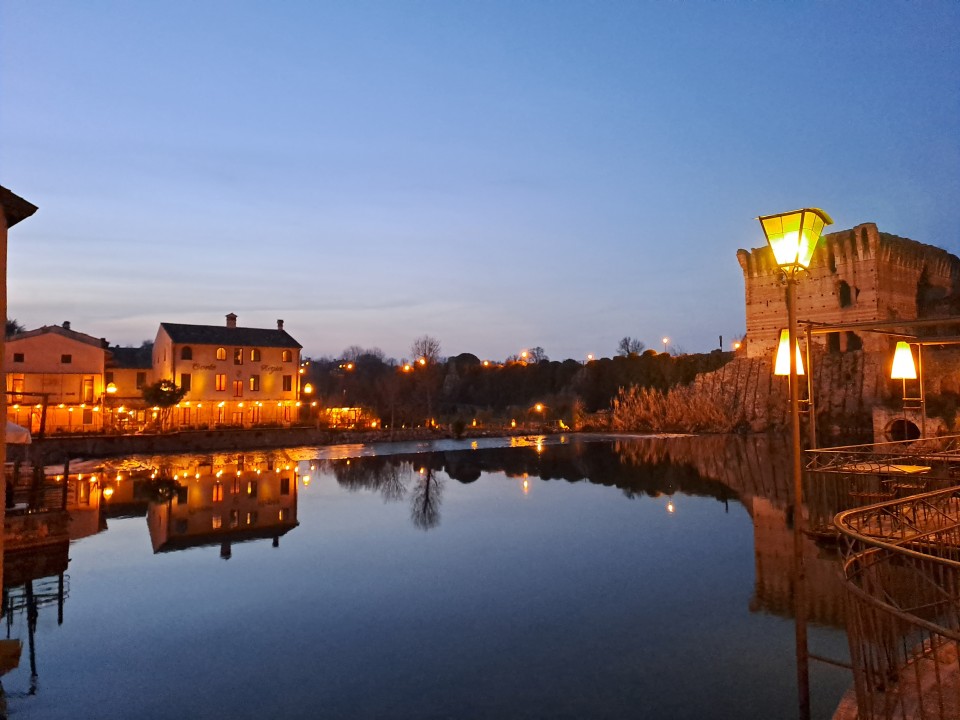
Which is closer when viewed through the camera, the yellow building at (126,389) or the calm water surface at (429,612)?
the calm water surface at (429,612)

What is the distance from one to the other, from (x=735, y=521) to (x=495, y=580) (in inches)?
337

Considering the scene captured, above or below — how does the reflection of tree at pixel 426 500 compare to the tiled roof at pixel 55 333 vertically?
below

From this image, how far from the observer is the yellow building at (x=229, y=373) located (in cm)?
4559

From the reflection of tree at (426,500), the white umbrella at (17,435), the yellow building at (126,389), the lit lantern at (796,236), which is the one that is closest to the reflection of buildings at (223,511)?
the reflection of tree at (426,500)

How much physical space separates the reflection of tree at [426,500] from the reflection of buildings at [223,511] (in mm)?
3541

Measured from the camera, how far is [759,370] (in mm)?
51094

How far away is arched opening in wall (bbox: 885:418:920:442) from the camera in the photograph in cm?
3124

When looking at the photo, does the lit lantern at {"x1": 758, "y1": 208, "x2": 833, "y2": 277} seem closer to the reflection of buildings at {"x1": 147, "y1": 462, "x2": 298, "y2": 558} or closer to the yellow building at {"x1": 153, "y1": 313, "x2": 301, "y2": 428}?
the reflection of buildings at {"x1": 147, "y1": 462, "x2": 298, "y2": 558}

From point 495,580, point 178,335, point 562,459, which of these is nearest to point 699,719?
point 495,580

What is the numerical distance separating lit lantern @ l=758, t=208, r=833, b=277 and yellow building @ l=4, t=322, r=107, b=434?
1647 inches

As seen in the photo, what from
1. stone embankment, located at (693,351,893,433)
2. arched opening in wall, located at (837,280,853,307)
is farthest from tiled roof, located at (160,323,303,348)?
arched opening in wall, located at (837,280,853,307)

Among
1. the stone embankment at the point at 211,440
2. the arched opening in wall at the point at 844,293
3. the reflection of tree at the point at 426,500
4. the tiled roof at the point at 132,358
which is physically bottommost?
the reflection of tree at the point at 426,500

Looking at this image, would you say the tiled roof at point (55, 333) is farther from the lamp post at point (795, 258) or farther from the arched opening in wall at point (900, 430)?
the arched opening in wall at point (900, 430)

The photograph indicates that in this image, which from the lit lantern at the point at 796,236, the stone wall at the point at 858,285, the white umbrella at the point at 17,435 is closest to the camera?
the lit lantern at the point at 796,236
